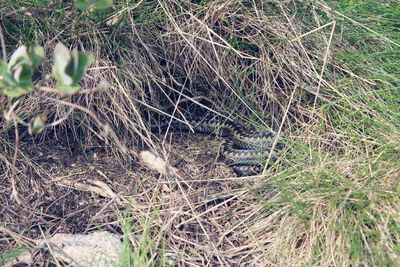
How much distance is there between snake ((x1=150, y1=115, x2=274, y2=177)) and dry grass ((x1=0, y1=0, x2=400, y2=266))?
78 mm

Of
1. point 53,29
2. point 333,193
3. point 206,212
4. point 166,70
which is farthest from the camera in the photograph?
point 166,70

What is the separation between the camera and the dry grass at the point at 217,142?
11.6ft

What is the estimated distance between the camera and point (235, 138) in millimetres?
4594

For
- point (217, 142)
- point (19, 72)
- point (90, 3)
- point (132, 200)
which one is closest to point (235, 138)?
point (217, 142)

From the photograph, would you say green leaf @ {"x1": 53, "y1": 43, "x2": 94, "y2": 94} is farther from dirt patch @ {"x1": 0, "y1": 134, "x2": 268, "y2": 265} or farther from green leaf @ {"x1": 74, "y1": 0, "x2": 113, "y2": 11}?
dirt patch @ {"x1": 0, "y1": 134, "x2": 268, "y2": 265}

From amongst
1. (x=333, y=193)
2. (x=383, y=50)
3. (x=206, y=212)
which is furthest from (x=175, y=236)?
(x=383, y=50)

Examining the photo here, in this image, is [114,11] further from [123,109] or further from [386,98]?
[386,98]

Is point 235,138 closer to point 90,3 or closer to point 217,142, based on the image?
point 217,142

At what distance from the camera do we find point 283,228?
11.7ft

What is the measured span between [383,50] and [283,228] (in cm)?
157

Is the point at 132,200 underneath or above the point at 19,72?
underneath

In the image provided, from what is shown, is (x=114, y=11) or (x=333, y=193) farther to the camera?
(x=114, y=11)

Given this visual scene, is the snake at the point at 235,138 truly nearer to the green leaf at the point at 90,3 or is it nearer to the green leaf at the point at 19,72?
the green leaf at the point at 90,3

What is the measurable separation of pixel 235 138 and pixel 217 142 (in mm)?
137
